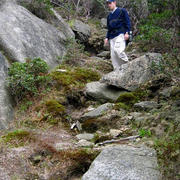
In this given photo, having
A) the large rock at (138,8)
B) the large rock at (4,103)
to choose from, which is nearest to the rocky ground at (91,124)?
the large rock at (4,103)

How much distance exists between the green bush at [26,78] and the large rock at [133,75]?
5.64ft

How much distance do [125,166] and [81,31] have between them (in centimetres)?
980

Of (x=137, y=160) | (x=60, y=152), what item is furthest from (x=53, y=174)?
(x=137, y=160)

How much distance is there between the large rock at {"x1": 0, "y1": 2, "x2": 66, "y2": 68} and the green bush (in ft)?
2.55

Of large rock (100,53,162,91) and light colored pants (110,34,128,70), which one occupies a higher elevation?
light colored pants (110,34,128,70)

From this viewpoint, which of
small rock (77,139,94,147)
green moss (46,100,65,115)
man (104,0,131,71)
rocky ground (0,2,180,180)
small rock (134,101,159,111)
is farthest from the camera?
man (104,0,131,71)

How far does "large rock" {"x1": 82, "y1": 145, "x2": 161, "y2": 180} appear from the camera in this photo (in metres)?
3.64

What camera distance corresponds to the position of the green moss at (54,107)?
674 cm

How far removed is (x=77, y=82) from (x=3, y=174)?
429 centimetres

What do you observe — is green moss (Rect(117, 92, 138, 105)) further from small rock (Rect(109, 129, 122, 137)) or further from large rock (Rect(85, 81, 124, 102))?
small rock (Rect(109, 129, 122, 137))

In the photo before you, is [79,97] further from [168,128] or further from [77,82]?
[168,128]

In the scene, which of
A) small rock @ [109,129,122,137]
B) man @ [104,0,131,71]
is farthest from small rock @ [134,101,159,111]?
man @ [104,0,131,71]

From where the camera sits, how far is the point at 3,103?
6.55m

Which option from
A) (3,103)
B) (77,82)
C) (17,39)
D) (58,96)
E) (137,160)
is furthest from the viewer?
(17,39)
